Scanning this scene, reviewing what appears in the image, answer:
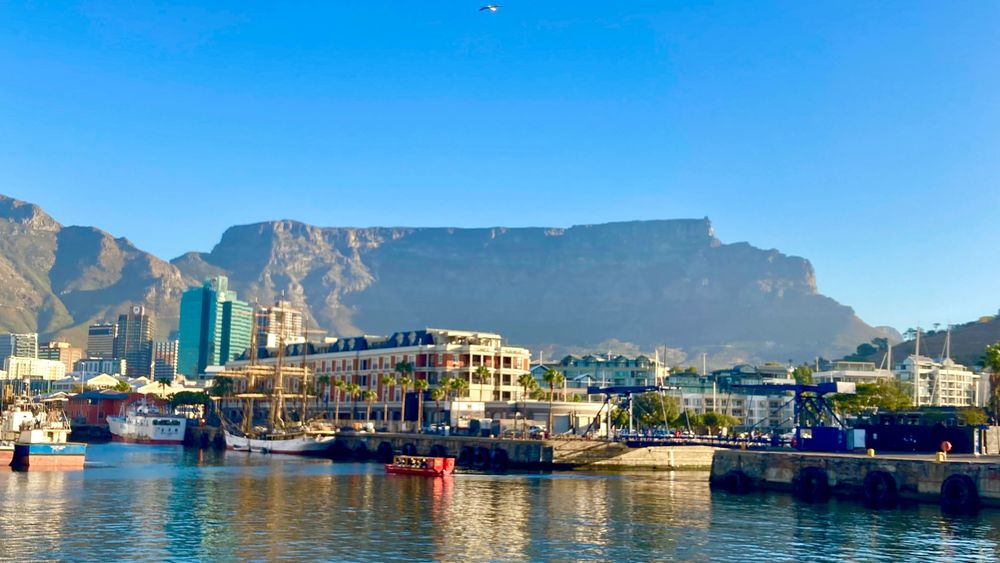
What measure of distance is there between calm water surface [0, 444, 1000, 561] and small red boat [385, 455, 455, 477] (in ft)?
18.0

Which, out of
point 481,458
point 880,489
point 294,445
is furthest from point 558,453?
point 294,445

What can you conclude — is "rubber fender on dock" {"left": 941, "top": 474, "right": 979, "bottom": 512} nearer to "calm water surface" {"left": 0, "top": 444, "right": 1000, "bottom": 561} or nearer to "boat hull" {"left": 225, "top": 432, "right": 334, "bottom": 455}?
"calm water surface" {"left": 0, "top": 444, "right": 1000, "bottom": 561}

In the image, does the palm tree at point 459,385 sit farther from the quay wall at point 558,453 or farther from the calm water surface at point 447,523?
the calm water surface at point 447,523

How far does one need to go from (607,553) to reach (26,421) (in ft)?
293

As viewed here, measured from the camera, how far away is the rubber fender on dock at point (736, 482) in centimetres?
9262

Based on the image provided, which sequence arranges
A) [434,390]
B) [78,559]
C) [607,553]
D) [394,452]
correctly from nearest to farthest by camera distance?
[78,559] → [607,553] → [394,452] → [434,390]

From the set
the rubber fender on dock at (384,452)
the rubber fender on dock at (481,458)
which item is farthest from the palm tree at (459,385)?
the rubber fender on dock at (481,458)

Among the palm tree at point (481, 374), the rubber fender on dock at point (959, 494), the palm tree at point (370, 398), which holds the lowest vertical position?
the rubber fender on dock at point (959, 494)

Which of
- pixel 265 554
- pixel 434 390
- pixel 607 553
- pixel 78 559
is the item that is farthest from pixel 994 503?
pixel 434 390

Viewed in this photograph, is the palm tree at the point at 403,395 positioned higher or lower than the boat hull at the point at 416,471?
higher

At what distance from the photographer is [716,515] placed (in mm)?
73062

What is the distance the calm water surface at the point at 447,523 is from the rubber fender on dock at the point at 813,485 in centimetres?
170

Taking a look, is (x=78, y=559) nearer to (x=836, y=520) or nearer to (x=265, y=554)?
(x=265, y=554)

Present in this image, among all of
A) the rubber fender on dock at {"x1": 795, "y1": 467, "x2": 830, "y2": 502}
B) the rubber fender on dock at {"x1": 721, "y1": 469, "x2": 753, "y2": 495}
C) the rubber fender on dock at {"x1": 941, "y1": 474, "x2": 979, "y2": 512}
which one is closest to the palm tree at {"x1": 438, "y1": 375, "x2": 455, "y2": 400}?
the rubber fender on dock at {"x1": 721, "y1": 469, "x2": 753, "y2": 495}
